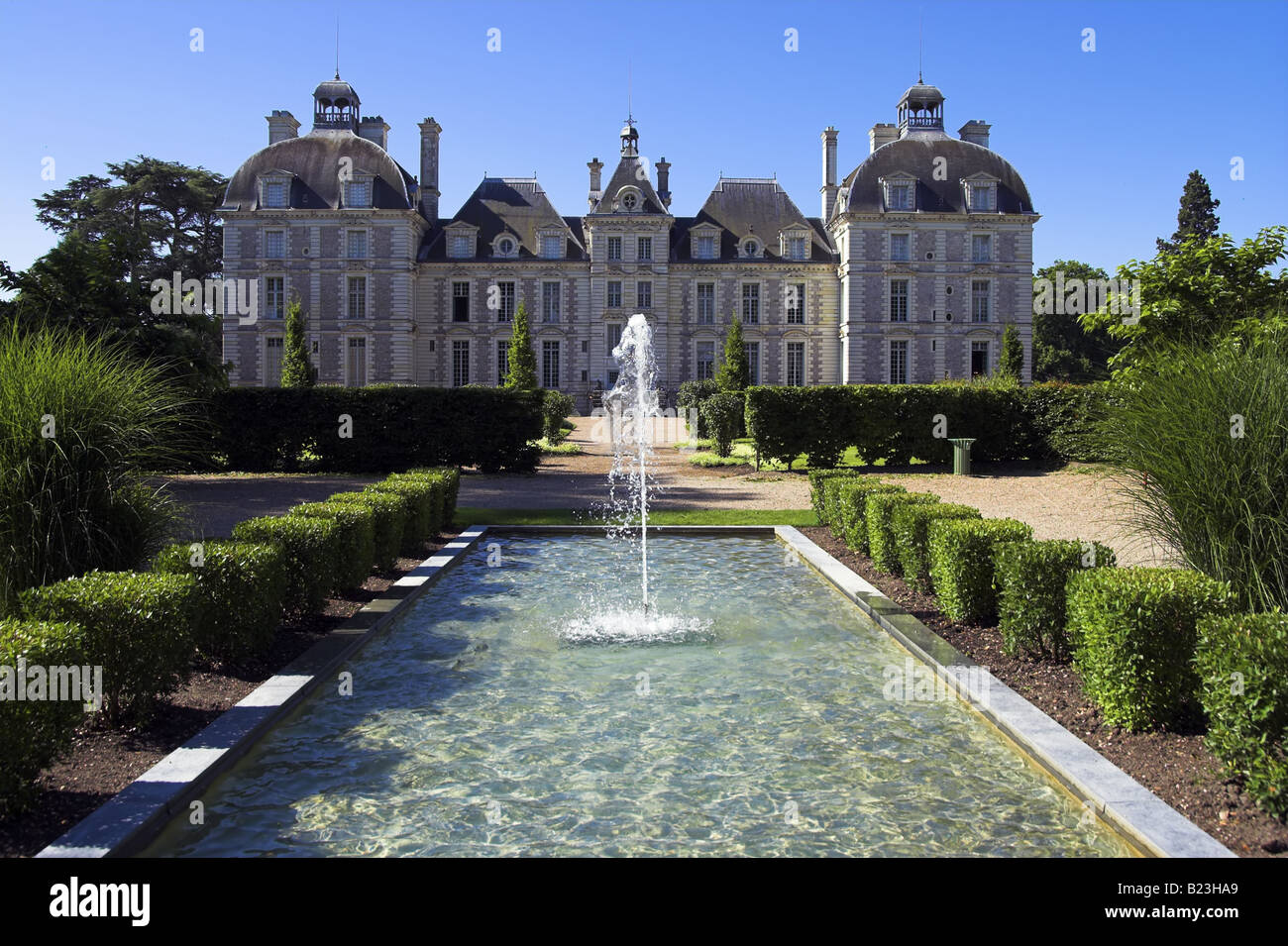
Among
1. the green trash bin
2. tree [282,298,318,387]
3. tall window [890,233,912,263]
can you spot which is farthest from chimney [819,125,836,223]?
the green trash bin

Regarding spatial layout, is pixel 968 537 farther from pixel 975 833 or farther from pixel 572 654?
pixel 975 833

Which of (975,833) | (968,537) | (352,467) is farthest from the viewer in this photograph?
(352,467)

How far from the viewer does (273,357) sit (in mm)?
43250

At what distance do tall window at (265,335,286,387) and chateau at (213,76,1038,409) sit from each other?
0.09m

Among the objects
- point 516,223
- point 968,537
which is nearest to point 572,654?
point 968,537

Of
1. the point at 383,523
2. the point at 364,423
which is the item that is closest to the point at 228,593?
the point at 383,523

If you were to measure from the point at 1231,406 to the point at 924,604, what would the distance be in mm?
3168

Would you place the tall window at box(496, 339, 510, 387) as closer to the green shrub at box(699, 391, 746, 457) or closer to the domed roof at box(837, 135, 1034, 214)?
the domed roof at box(837, 135, 1034, 214)

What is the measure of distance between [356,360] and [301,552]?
38.9 m

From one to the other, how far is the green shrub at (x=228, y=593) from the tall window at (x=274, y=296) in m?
40.5

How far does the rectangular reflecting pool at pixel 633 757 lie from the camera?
379 centimetres

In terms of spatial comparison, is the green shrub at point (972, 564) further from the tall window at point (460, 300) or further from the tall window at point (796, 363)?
the tall window at point (460, 300)

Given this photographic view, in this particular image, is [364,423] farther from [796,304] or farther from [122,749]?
[796,304]
